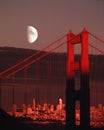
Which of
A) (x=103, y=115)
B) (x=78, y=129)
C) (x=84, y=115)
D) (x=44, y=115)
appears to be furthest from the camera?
(x=44, y=115)

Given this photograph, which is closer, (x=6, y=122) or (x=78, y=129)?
(x=6, y=122)

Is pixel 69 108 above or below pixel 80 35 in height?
below

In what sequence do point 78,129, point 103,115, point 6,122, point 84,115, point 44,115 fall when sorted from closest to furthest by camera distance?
point 6,122 < point 84,115 < point 78,129 < point 103,115 < point 44,115

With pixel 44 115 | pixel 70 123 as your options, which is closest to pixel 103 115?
pixel 44 115

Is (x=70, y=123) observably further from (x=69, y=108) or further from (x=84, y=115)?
(x=84, y=115)

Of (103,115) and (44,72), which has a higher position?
(44,72)

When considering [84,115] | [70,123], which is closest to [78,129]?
[70,123]

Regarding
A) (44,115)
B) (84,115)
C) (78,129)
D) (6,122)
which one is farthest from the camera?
(44,115)

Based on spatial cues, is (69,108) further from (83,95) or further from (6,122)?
(6,122)

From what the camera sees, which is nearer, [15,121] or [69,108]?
[15,121]
